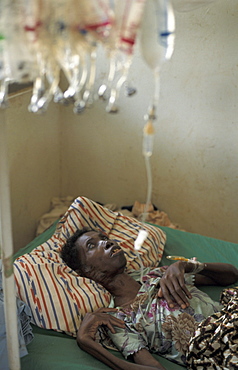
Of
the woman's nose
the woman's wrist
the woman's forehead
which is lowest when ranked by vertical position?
the woman's wrist

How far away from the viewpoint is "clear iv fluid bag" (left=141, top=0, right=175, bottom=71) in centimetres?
92

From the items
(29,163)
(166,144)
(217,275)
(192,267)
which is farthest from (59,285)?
(166,144)

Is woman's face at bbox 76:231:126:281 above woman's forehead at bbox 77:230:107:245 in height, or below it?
below

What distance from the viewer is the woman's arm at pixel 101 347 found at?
5.29 feet

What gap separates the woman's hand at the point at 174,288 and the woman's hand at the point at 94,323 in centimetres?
21

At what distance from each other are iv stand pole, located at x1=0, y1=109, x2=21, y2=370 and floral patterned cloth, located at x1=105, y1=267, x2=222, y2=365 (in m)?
0.55

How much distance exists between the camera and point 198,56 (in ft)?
9.19

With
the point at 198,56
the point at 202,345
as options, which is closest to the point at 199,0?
the point at 198,56

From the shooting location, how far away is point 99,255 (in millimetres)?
1967

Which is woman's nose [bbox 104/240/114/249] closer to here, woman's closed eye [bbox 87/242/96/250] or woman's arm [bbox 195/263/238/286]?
woman's closed eye [bbox 87/242/96/250]

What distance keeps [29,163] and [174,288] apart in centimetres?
144

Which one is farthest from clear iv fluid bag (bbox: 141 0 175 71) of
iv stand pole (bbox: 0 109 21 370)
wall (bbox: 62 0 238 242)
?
wall (bbox: 62 0 238 242)

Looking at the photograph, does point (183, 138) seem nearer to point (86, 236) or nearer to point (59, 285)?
point (86, 236)

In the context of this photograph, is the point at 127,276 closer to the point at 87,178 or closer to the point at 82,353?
the point at 82,353
